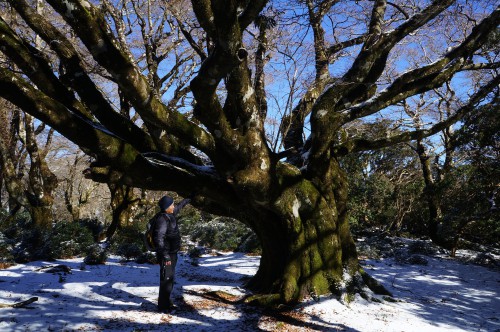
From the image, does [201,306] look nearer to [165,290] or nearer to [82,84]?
[165,290]

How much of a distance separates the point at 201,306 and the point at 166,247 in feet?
3.50

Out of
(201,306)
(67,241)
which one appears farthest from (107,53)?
(67,241)

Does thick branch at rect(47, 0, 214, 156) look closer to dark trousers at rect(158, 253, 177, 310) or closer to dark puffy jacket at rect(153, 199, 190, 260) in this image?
dark puffy jacket at rect(153, 199, 190, 260)

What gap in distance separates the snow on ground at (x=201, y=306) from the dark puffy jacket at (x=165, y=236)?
83 centimetres

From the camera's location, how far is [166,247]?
209 inches

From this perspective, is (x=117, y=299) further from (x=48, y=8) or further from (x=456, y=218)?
(x=48, y=8)

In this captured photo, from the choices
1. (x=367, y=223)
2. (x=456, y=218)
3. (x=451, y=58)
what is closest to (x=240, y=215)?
(x=451, y=58)

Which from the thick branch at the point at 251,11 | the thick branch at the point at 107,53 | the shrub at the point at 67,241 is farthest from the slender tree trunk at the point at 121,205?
the thick branch at the point at 251,11

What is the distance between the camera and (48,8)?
1272cm

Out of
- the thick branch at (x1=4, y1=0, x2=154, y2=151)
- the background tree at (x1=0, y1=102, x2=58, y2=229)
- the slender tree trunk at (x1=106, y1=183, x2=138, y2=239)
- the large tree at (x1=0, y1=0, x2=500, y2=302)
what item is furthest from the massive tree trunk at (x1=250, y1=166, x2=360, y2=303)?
the background tree at (x1=0, y1=102, x2=58, y2=229)

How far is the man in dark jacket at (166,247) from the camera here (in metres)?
5.04

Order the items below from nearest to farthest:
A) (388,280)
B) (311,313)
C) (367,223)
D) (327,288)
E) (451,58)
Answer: (311,313) → (327,288) → (451,58) → (388,280) → (367,223)

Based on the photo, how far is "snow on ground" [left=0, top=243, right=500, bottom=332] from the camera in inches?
175

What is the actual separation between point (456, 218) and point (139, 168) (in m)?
9.50
